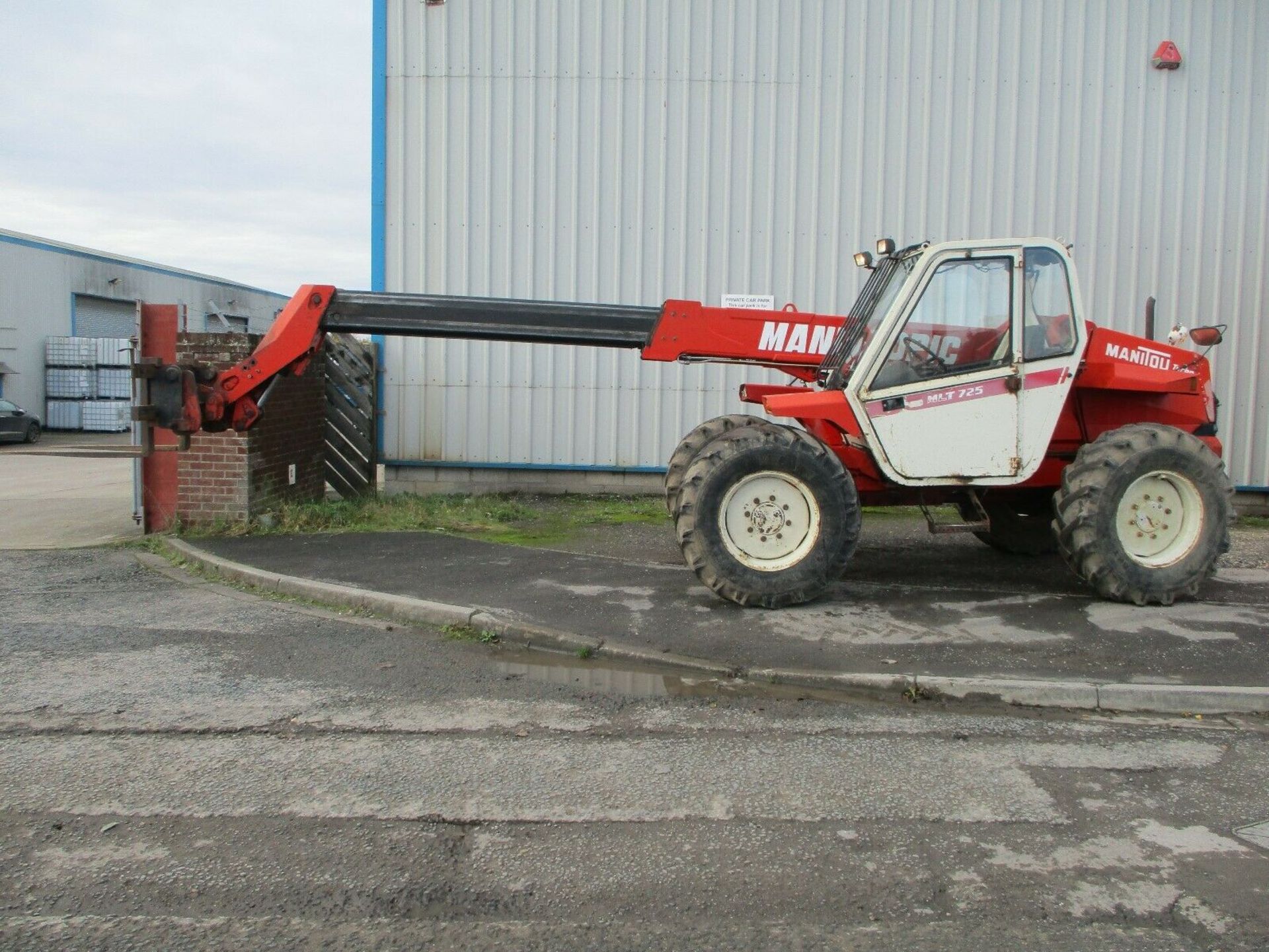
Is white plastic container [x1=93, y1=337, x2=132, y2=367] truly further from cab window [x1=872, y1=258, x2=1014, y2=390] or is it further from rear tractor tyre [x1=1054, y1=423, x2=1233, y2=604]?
rear tractor tyre [x1=1054, y1=423, x2=1233, y2=604]

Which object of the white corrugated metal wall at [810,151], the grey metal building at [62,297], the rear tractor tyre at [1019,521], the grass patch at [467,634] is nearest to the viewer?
the grass patch at [467,634]

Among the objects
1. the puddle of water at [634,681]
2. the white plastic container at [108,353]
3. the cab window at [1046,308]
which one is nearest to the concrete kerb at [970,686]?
the puddle of water at [634,681]

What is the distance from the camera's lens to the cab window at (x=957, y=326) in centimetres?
722

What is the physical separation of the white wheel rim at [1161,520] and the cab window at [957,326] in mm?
1402

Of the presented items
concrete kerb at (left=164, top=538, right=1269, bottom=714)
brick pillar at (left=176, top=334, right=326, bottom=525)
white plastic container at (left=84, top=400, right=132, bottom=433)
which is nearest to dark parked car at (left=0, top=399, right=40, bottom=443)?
white plastic container at (left=84, top=400, right=132, bottom=433)

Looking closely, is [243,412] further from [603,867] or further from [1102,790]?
[1102,790]

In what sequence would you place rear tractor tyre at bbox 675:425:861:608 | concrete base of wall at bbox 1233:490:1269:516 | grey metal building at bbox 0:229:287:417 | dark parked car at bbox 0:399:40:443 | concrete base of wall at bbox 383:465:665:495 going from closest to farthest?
rear tractor tyre at bbox 675:425:861:608, concrete base of wall at bbox 1233:490:1269:516, concrete base of wall at bbox 383:465:665:495, dark parked car at bbox 0:399:40:443, grey metal building at bbox 0:229:287:417

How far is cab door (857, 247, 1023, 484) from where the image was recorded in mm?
7215

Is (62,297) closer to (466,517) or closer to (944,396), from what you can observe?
(466,517)

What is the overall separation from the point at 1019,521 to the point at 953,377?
2423mm

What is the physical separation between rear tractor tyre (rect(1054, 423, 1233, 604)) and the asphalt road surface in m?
1.94

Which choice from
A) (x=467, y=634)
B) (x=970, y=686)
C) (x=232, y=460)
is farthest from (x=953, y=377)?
(x=232, y=460)

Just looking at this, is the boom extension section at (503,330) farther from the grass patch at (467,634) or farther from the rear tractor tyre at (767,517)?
the grass patch at (467,634)

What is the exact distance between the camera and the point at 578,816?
4.22 metres
